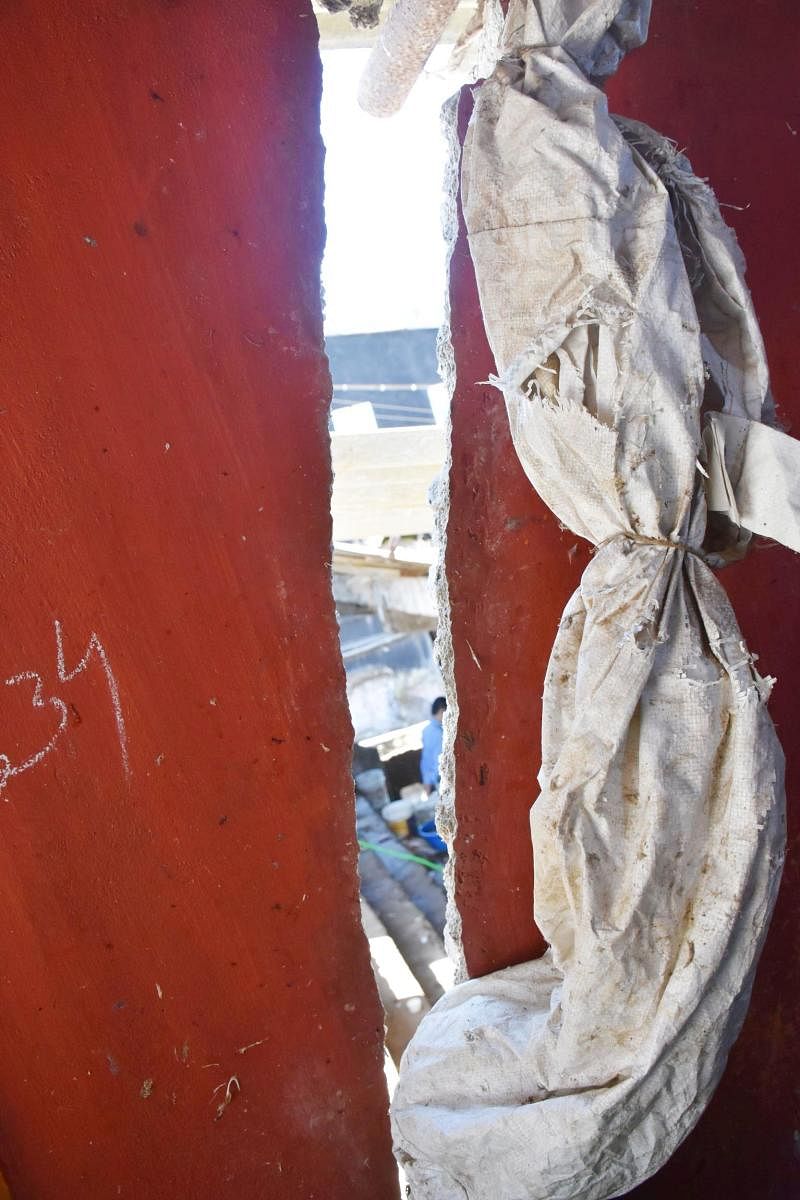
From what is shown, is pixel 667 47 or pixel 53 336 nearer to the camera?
pixel 53 336

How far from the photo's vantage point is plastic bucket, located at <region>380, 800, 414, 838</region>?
199 inches

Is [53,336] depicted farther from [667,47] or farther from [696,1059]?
[696,1059]

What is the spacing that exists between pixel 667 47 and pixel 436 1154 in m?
1.89

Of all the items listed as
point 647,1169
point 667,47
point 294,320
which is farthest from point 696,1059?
point 667,47

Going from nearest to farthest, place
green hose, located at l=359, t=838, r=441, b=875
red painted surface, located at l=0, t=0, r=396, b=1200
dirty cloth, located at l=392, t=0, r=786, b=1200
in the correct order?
dirty cloth, located at l=392, t=0, r=786, b=1200 < red painted surface, located at l=0, t=0, r=396, b=1200 < green hose, located at l=359, t=838, r=441, b=875

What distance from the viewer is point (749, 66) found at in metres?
1.56

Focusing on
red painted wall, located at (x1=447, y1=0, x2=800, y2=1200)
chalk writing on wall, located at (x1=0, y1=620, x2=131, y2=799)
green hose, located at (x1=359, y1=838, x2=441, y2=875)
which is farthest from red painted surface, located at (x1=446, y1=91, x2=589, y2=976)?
green hose, located at (x1=359, y1=838, x2=441, y2=875)

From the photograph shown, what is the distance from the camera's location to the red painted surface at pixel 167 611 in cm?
127

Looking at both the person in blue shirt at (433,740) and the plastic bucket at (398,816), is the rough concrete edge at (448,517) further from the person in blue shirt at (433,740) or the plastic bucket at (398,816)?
the plastic bucket at (398,816)

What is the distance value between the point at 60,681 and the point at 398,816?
400cm

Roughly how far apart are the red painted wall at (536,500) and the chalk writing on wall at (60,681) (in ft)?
1.93

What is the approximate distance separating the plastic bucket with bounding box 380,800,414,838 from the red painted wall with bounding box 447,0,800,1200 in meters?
3.52

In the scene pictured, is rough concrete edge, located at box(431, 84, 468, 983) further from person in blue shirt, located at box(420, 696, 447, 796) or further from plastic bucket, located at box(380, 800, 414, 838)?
plastic bucket, located at box(380, 800, 414, 838)

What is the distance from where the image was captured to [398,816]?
512 centimetres
